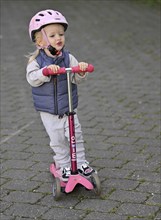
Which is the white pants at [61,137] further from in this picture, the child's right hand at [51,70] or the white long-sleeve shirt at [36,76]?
the child's right hand at [51,70]

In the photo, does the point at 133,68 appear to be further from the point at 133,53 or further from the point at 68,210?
the point at 68,210

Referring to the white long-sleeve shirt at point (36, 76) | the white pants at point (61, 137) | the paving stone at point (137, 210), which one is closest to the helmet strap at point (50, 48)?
the white long-sleeve shirt at point (36, 76)

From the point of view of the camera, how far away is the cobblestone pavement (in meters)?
4.45

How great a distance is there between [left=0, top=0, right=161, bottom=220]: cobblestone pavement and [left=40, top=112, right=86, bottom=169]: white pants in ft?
0.87

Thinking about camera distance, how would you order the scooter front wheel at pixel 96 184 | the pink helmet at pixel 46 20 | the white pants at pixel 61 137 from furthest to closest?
1. the white pants at pixel 61 137
2. the scooter front wheel at pixel 96 184
3. the pink helmet at pixel 46 20

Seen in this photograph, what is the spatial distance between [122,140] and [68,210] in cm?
170

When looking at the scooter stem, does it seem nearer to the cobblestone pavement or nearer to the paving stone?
the cobblestone pavement

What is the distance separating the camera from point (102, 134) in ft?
20.2

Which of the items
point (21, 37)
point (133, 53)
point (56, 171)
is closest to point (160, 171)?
point (56, 171)

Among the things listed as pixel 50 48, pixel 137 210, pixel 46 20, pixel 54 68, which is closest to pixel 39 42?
pixel 50 48

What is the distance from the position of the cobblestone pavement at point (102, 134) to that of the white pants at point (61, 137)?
0.27 metres

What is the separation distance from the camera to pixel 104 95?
7.83m

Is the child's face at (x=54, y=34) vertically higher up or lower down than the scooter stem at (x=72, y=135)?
higher up

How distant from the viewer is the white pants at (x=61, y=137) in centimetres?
470
